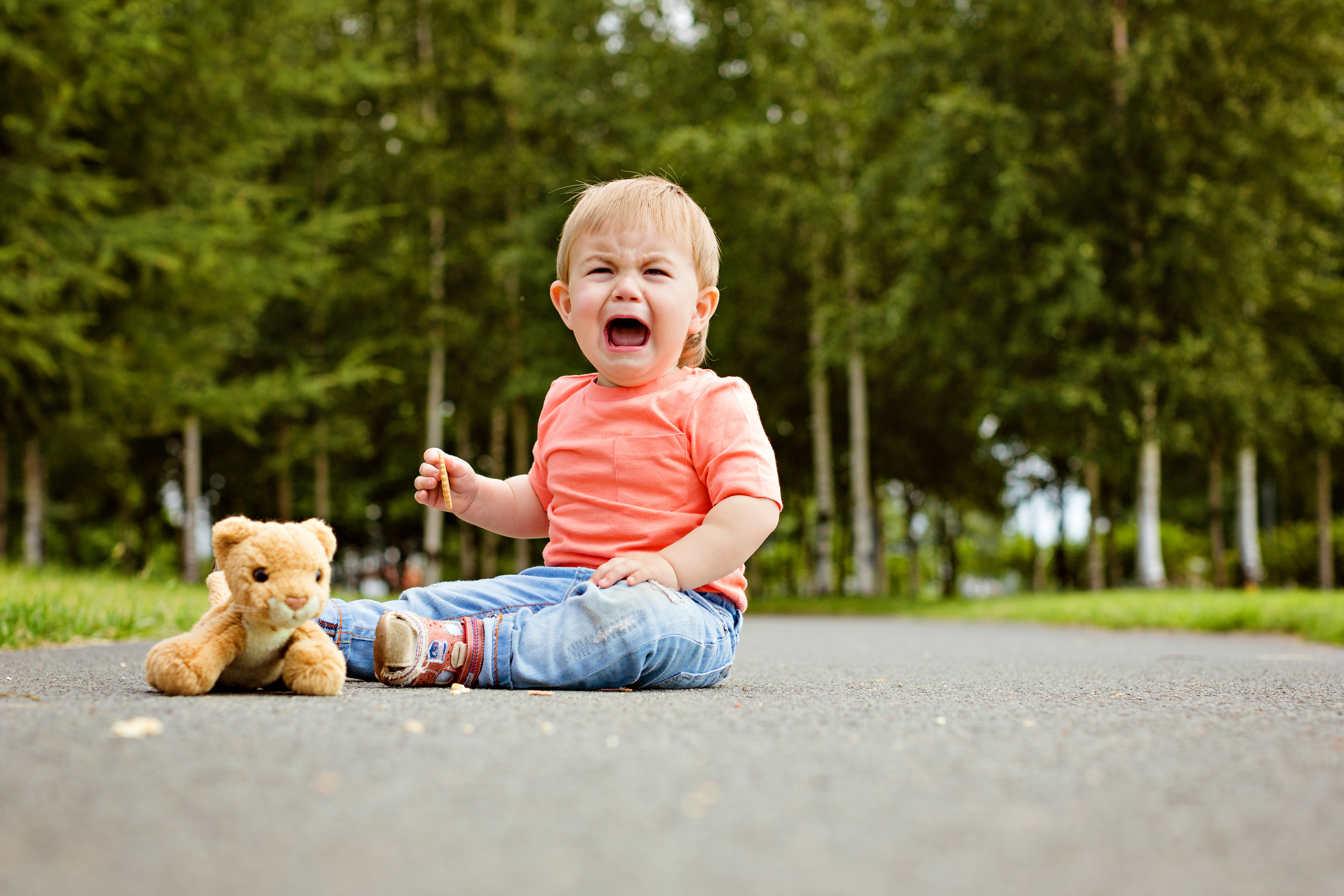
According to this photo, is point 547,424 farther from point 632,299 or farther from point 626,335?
point 632,299

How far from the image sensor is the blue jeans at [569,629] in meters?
2.68

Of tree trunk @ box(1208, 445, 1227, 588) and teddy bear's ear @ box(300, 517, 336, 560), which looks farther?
tree trunk @ box(1208, 445, 1227, 588)

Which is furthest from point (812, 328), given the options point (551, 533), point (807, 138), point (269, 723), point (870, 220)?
point (269, 723)

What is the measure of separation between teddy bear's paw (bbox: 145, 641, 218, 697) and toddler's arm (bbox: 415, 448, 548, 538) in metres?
0.77

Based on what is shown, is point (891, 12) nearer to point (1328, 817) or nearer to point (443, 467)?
point (443, 467)

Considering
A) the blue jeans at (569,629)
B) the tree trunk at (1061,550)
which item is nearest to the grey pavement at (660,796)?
the blue jeans at (569,629)

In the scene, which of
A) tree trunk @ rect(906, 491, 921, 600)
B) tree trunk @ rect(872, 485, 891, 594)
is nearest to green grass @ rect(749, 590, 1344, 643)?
tree trunk @ rect(872, 485, 891, 594)

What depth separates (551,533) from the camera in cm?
318

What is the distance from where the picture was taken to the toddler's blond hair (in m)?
3.04

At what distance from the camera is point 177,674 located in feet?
7.79

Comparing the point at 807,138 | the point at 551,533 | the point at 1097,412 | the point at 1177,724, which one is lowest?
the point at 1177,724

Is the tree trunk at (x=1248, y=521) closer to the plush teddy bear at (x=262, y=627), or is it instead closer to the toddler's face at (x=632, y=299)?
the toddler's face at (x=632, y=299)

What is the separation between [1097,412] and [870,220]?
445cm

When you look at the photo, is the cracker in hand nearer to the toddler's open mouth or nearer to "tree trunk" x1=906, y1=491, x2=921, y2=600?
the toddler's open mouth
